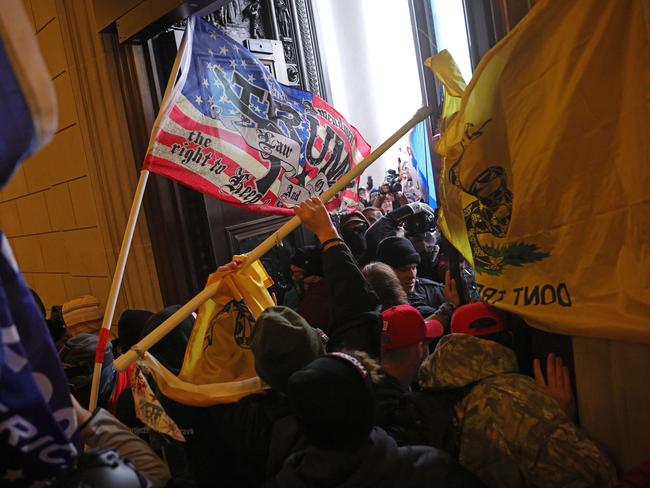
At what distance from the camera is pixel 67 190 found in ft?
14.7

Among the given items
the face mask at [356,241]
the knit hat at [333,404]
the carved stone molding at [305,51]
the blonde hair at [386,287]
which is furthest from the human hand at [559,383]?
the carved stone molding at [305,51]

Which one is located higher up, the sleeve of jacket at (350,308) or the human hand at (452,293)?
the sleeve of jacket at (350,308)

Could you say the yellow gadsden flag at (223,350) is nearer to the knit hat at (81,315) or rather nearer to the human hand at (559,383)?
the human hand at (559,383)

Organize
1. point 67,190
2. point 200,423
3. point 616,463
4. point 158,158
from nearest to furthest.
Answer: point 616,463 < point 200,423 < point 158,158 < point 67,190

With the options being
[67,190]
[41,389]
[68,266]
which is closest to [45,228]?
[68,266]

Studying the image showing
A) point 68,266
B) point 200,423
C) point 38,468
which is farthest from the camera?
point 68,266

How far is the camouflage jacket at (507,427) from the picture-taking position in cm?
155

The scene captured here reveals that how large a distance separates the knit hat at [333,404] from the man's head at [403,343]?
751 mm

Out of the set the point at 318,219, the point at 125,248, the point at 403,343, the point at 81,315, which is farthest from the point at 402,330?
the point at 81,315

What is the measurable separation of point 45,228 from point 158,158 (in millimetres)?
2941

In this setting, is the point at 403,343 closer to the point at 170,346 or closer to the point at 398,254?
the point at 170,346

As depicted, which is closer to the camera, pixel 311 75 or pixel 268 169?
pixel 268 169

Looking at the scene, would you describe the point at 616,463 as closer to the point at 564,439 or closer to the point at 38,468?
the point at 564,439

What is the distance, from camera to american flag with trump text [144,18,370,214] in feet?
9.53
